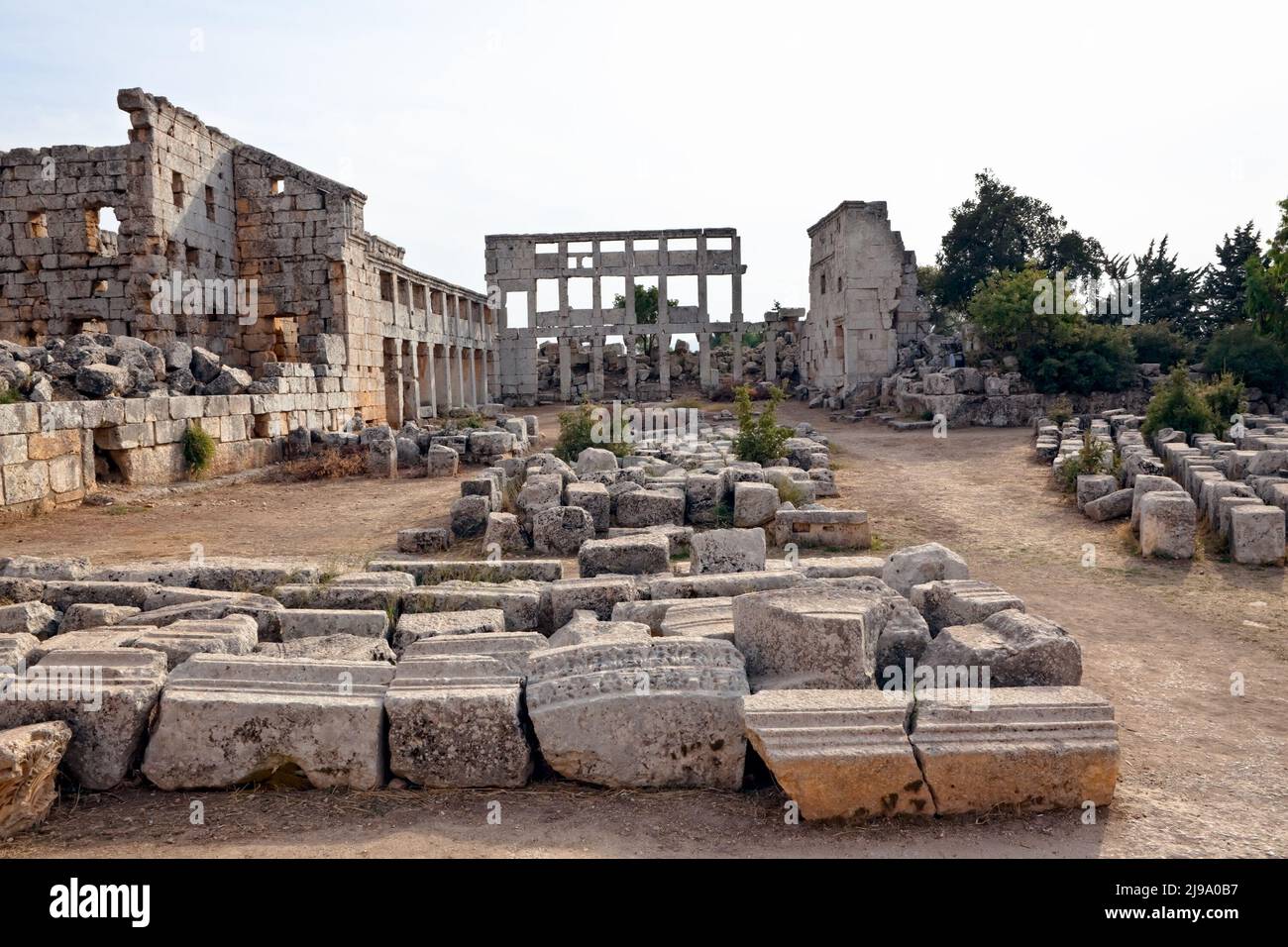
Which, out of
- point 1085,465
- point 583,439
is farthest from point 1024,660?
point 583,439

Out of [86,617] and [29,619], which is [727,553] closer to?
[86,617]

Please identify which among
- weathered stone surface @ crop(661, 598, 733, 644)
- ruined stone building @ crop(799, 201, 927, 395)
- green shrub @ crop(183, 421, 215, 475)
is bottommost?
weathered stone surface @ crop(661, 598, 733, 644)

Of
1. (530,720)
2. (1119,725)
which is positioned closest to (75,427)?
(530,720)

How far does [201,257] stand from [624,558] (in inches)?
634

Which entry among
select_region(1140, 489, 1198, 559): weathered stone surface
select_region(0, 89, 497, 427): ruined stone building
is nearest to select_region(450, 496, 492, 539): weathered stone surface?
select_region(1140, 489, 1198, 559): weathered stone surface

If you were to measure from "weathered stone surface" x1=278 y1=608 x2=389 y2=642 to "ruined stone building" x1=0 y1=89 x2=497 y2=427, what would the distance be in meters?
13.8

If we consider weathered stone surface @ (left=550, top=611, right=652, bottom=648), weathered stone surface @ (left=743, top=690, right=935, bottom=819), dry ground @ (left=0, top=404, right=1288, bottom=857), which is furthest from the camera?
weathered stone surface @ (left=550, top=611, right=652, bottom=648)

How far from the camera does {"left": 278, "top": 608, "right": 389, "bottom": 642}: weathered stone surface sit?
5.57 meters

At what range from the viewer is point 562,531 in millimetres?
9273

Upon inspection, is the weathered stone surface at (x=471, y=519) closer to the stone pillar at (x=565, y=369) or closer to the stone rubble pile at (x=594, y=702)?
the stone rubble pile at (x=594, y=702)

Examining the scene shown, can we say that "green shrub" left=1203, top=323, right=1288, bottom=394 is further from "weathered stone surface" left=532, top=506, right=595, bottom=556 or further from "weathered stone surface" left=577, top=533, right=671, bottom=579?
"weathered stone surface" left=577, top=533, right=671, bottom=579

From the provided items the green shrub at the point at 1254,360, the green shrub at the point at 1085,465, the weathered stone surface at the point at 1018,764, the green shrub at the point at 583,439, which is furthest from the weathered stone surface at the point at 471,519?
the green shrub at the point at 1254,360

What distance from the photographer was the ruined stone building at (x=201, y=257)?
18.3 m

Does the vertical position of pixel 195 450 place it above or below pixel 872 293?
below
